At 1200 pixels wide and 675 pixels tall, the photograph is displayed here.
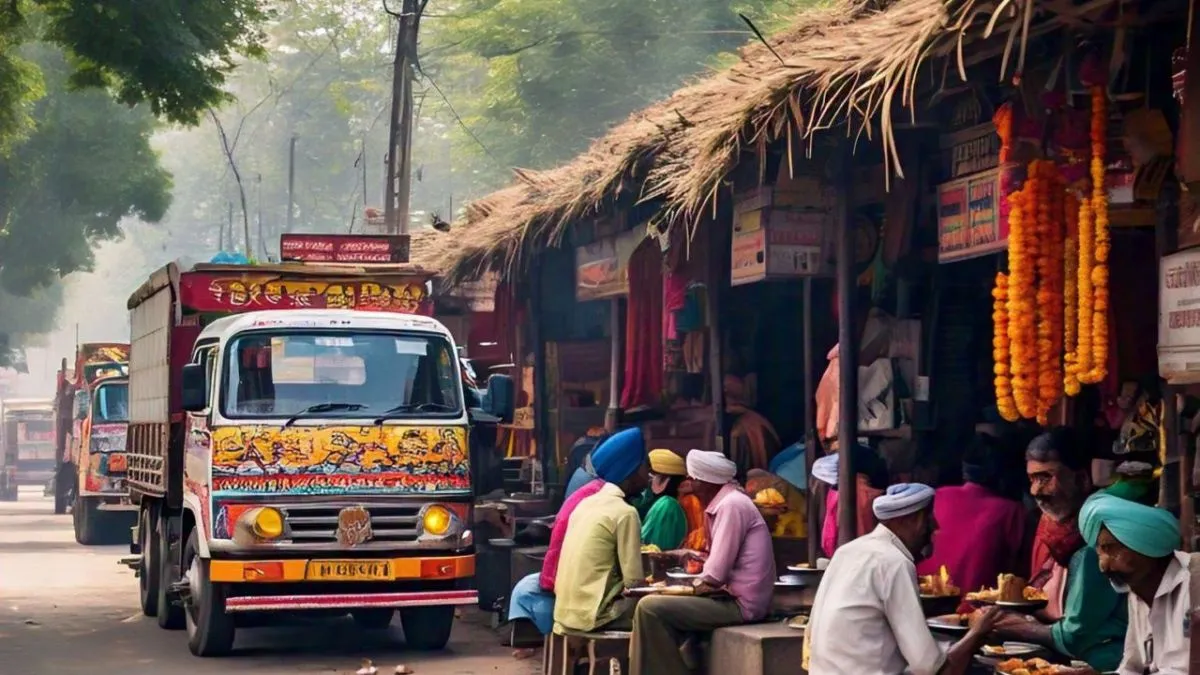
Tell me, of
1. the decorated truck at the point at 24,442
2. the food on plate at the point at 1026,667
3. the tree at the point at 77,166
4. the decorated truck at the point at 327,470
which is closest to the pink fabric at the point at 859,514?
the decorated truck at the point at 327,470

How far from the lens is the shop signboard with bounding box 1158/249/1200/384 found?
6918 mm

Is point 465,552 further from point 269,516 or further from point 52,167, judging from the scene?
point 52,167

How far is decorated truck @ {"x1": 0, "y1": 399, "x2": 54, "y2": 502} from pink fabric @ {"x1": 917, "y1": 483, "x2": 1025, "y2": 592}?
42254 mm

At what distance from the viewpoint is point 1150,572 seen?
6309mm

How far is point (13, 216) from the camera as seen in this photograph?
43.8m

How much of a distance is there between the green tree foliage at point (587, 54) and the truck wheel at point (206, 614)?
81.8 ft

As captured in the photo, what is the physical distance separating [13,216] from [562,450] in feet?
95.1

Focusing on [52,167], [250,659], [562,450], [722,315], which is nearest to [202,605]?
[250,659]

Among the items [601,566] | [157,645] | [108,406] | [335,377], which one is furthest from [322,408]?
[108,406]

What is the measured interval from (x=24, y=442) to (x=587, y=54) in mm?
23866

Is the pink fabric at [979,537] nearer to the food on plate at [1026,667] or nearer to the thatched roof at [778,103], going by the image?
the thatched roof at [778,103]

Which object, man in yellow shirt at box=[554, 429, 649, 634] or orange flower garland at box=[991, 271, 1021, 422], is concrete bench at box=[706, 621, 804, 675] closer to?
man in yellow shirt at box=[554, 429, 649, 634]

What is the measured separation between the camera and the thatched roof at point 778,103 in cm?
745

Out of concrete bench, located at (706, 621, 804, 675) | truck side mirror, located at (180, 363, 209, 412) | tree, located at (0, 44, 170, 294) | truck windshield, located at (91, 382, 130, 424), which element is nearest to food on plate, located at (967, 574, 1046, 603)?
concrete bench, located at (706, 621, 804, 675)
